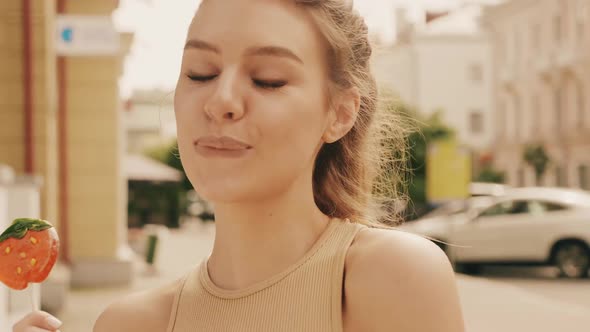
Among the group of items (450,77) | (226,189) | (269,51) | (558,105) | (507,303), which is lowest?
(507,303)

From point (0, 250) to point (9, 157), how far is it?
8.04 m

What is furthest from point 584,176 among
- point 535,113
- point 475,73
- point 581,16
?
point 475,73

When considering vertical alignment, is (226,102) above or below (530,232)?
above

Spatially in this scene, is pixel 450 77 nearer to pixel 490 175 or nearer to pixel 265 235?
pixel 490 175

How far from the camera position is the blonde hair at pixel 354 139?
152 cm

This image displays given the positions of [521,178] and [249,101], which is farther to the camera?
[521,178]

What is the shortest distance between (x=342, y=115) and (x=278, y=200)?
0.64 ft

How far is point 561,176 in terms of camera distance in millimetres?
38375

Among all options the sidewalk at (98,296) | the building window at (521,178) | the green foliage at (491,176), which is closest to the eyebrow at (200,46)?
the sidewalk at (98,296)

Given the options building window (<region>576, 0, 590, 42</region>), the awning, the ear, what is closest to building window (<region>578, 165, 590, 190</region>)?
building window (<region>576, 0, 590, 42</region>)

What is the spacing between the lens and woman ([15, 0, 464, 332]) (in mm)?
1353

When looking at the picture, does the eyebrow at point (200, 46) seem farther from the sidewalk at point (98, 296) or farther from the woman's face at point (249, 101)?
the sidewalk at point (98, 296)

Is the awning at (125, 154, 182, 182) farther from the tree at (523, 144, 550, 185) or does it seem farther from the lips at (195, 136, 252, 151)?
the lips at (195, 136, 252, 151)

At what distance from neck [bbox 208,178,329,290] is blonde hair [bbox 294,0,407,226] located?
0.16 metres
